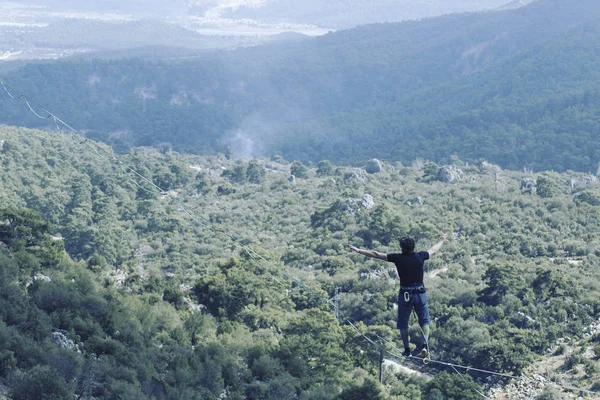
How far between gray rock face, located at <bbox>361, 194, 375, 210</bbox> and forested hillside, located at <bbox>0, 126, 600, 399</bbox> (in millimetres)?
156

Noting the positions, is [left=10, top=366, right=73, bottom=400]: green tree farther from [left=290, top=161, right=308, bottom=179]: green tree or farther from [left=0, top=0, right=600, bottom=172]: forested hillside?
[left=0, top=0, right=600, bottom=172]: forested hillside

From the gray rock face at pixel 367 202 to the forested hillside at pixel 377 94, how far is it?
3638 centimetres

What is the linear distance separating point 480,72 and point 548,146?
45.0m

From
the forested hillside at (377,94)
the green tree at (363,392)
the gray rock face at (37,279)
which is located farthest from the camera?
the forested hillside at (377,94)

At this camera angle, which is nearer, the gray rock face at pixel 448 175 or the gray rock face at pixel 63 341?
the gray rock face at pixel 63 341

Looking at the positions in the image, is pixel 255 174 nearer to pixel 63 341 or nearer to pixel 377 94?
pixel 63 341

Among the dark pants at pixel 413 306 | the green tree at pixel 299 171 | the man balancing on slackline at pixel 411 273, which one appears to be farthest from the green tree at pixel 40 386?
the green tree at pixel 299 171

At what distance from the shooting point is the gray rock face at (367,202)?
175ft

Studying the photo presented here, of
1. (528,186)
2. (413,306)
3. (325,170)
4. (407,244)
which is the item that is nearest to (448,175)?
(528,186)

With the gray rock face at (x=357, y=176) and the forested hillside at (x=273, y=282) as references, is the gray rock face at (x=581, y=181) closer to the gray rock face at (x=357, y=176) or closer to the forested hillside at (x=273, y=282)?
the forested hillside at (x=273, y=282)

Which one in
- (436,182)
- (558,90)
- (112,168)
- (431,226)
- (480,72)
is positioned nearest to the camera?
(431,226)

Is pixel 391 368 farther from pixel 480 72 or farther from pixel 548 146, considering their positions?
pixel 480 72

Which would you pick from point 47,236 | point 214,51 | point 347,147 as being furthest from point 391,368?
point 214,51

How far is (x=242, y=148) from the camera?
396 ft
